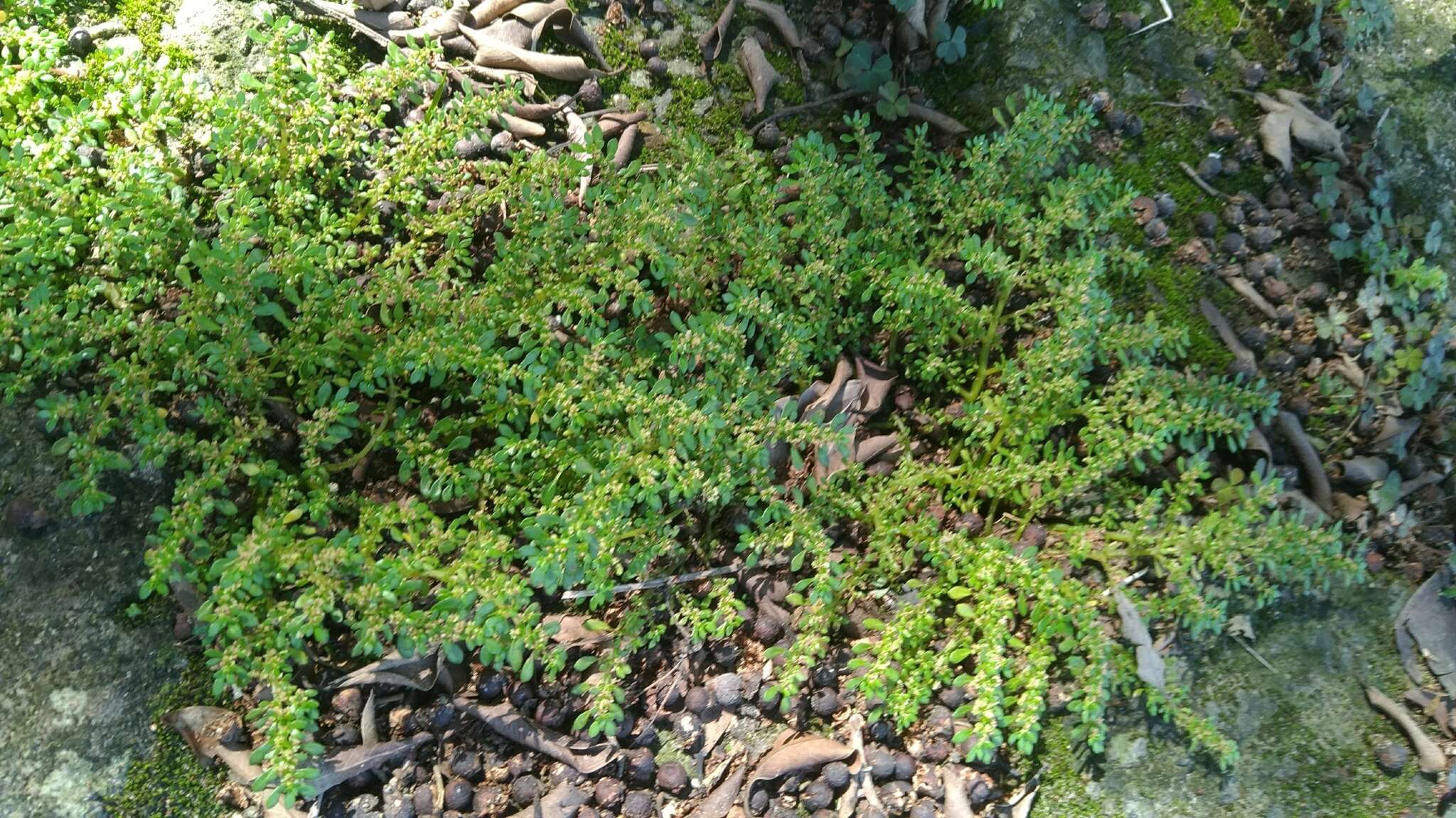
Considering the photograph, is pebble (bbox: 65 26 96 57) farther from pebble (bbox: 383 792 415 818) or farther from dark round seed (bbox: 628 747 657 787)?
dark round seed (bbox: 628 747 657 787)

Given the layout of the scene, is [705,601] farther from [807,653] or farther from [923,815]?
[923,815]

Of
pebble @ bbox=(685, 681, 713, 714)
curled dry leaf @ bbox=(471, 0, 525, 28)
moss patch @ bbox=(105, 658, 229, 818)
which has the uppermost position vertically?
curled dry leaf @ bbox=(471, 0, 525, 28)

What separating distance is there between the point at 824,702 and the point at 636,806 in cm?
62

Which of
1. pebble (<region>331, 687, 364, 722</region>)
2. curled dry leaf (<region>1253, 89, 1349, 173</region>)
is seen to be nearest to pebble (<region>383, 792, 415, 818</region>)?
pebble (<region>331, 687, 364, 722</region>)

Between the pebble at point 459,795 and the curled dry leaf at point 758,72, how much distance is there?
241cm

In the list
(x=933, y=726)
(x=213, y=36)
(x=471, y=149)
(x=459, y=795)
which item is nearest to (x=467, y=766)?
(x=459, y=795)

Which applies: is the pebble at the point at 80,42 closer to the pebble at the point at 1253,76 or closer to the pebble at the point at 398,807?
the pebble at the point at 398,807

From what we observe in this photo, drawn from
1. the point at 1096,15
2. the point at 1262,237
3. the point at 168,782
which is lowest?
the point at 168,782

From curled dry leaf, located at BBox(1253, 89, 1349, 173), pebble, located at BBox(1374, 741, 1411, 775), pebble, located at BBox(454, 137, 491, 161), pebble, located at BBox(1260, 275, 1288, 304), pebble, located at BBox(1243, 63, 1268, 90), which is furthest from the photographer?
pebble, located at BBox(1243, 63, 1268, 90)

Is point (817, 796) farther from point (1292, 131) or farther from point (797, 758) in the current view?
point (1292, 131)

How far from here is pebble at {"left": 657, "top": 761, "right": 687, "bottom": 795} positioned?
8.96ft

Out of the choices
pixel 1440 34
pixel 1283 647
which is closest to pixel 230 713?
pixel 1283 647

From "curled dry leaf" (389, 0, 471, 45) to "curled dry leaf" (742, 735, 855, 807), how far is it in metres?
2.52

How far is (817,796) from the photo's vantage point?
9.04 ft
